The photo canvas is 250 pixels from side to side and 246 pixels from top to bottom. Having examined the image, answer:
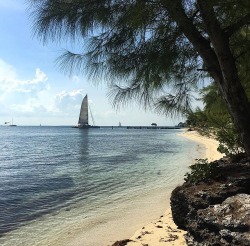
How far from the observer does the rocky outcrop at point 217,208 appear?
4367 millimetres

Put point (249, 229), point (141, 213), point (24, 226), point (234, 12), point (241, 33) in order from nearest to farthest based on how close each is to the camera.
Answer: point (249, 229)
point (234, 12)
point (241, 33)
point (24, 226)
point (141, 213)

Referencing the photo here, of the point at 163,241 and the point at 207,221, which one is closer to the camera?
the point at 207,221

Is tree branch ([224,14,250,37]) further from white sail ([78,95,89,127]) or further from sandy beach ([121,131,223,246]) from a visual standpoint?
white sail ([78,95,89,127])

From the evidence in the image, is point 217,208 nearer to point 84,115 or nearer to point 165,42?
point 165,42

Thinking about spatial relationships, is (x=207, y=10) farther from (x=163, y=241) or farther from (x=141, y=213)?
(x=141, y=213)

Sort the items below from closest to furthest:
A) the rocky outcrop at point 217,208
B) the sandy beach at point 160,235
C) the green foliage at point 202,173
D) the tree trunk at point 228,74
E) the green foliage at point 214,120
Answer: the rocky outcrop at point 217,208
the tree trunk at point 228,74
the green foliage at point 202,173
the green foliage at point 214,120
the sandy beach at point 160,235

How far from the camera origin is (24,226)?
10.5 meters

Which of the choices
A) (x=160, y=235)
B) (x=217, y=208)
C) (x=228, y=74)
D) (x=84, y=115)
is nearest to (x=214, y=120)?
(x=160, y=235)

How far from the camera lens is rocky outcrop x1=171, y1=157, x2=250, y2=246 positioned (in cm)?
437

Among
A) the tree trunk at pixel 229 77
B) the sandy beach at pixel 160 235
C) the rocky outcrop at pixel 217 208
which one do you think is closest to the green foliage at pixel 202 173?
the rocky outcrop at pixel 217 208

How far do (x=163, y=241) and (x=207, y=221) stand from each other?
2692 millimetres

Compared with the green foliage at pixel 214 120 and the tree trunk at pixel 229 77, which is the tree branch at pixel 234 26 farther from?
the green foliage at pixel 214 120

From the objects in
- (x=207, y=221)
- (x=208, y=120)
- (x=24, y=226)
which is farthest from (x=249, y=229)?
(x=24, y=226)

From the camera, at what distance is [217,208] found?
482cm
